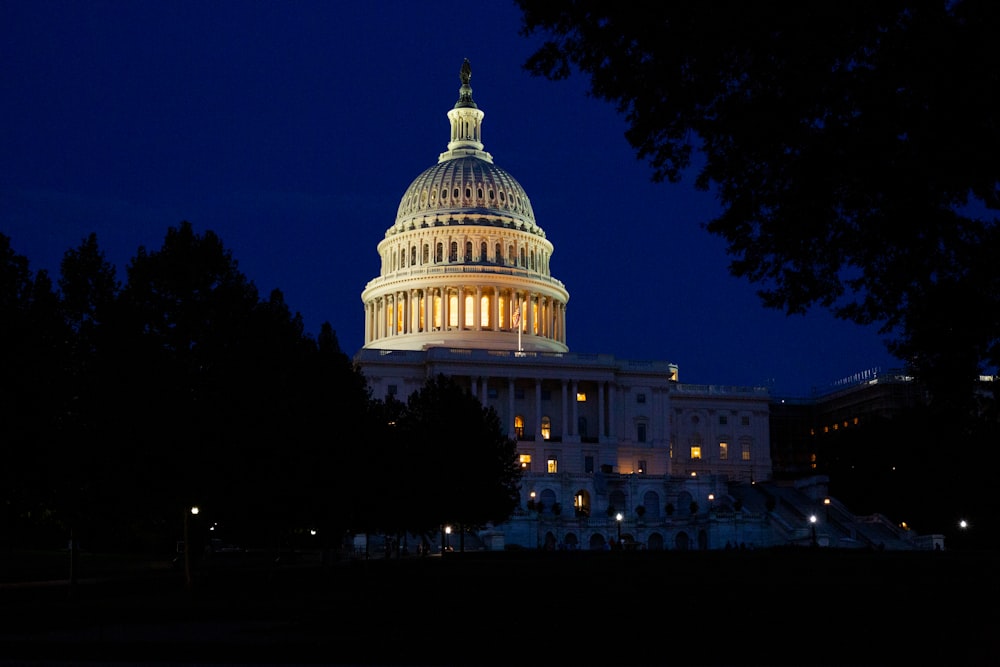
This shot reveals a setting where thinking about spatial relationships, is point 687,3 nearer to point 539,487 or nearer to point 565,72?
point 565,72

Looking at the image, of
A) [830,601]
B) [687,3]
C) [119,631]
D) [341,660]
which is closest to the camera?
[687,3]

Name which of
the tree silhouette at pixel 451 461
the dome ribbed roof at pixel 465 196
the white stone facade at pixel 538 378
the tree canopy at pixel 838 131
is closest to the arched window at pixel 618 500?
the white stone facade at pixel 538 378

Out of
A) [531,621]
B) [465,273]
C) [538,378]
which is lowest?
Answer: [531,621]

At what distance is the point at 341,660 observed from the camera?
69.5 feet

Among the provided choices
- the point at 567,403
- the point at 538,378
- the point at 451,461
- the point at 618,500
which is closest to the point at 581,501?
the point at 618,500

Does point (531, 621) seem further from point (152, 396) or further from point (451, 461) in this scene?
point (451, 461)

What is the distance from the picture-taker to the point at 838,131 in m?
18.7

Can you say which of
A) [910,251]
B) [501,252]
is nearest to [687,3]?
[910,251]

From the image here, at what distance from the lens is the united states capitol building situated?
110562 millimetres

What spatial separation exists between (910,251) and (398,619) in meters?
14.3

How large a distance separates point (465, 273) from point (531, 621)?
461 ft

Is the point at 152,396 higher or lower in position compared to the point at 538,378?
lower

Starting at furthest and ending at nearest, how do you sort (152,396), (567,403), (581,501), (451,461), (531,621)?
(567,403) → (581,501) → (451,461) → (152,396) → (531,621)

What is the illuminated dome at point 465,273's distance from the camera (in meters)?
166
